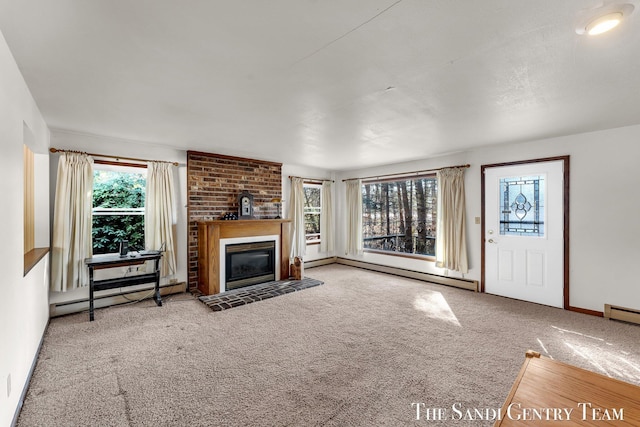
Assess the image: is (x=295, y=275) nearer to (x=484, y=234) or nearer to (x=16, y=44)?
(x=484, y=234)

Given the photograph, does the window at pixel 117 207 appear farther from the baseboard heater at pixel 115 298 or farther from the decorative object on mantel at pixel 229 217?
the decorative object on mantel at pixel 229 217

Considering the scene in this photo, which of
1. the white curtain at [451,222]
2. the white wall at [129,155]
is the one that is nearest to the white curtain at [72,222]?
the white wall at [129,155]

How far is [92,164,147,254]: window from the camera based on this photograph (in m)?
4.02

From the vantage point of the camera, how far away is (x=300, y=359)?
258 centimetres

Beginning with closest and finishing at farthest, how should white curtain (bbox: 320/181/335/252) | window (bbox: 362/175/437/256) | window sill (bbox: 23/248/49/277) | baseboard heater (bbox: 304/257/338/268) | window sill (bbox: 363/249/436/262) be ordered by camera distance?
window sill (bbox: 23/248/49/277)
window sill (bbox: 363/249/436/262)
window (bbox: 362/175/437/256)
baseboard heater (bbox: 304/257/338/268)
white curtain (bbox: 320/181/335/252)

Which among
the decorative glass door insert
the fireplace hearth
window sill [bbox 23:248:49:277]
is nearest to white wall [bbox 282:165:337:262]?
the fireplace hearth

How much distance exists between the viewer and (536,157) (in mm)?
4078

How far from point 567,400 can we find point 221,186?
4972 millimetres

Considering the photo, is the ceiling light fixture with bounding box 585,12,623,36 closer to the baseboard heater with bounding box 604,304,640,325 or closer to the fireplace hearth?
the baseboard heater with bounding box 604,304,640,325

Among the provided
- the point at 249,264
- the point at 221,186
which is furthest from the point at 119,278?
the point at 221,186

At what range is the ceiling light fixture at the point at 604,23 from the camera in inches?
55.6

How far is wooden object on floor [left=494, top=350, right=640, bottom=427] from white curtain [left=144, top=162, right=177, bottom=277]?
4.49m

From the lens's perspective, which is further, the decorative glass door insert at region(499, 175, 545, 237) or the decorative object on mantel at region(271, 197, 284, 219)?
the decorative object on mantel at region(271, 197, 284, 219)

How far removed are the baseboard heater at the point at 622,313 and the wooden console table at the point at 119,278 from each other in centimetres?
593
